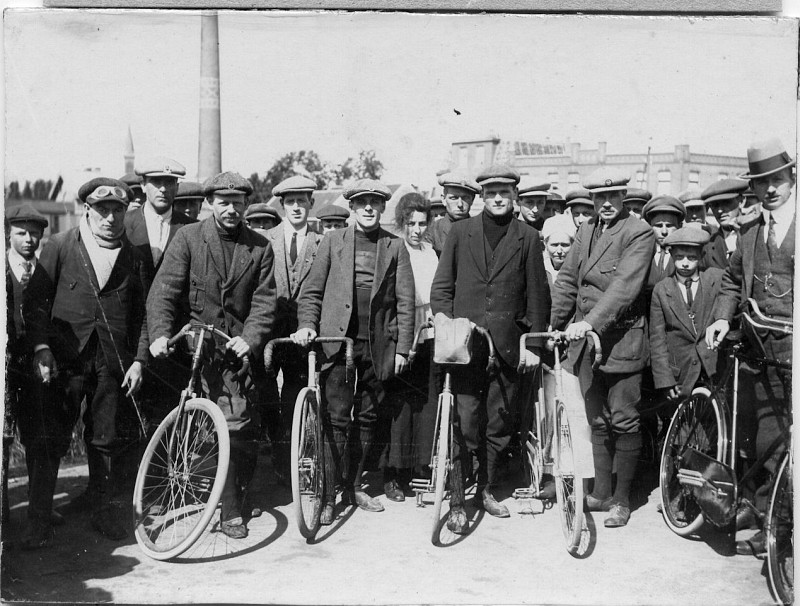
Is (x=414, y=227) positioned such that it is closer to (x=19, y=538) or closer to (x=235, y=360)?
(x=235, y=360)

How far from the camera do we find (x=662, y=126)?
5742 mm

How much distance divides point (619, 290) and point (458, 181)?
58.3 inches

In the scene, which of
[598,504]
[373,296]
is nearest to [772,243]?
[598,504]

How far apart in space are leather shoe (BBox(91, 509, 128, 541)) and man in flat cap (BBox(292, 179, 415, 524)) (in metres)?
1.33

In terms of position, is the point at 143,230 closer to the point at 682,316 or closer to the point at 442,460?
the point at 442,460

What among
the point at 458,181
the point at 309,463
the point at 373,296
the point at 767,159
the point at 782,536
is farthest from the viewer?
the point at 458,181

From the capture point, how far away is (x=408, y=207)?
652cm

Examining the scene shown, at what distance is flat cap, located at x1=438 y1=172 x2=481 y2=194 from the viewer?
6.22 metres

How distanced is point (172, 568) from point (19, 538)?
102cm

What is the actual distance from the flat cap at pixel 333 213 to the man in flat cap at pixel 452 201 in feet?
2.25

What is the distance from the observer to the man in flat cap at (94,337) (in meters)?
5.28

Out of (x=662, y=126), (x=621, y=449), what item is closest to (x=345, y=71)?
(x=662, y=126)

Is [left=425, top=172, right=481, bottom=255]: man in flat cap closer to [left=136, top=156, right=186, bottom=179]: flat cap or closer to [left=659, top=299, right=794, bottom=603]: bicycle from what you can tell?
[left=136, top=156, right=186, bottom=179]: flat cap

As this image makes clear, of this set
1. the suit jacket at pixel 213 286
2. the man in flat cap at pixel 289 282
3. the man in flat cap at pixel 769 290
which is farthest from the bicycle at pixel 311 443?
the man in flat cap at pixel 769 290
